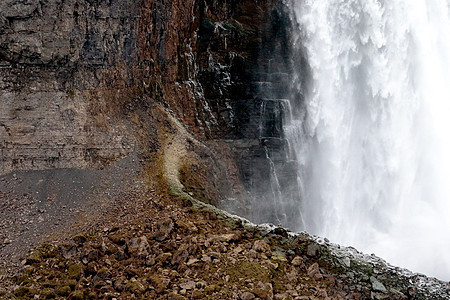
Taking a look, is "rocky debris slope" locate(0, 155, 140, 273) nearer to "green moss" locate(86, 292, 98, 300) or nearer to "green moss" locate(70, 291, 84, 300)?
"green moss" locate(70, 291, 84, 300)

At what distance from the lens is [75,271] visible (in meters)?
13.6

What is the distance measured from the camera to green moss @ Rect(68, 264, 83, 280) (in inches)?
526

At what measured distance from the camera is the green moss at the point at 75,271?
13367 millimetres

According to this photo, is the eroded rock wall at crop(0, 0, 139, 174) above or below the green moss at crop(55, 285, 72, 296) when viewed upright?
above

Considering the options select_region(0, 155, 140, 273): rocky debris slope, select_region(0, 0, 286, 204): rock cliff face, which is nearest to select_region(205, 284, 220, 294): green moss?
select_region(0, 155, 140, 273): rocky debris slope

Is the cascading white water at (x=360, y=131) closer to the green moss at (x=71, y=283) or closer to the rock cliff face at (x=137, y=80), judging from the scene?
the rock cliff face at (x=137, y=80)

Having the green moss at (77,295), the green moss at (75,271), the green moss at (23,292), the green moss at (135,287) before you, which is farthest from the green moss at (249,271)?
the green moss at (23,292)

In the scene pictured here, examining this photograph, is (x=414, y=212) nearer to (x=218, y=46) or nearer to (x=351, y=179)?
→ (x=351, y=179)

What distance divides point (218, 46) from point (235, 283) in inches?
608

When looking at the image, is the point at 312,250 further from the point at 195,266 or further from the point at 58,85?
the point at 58,85

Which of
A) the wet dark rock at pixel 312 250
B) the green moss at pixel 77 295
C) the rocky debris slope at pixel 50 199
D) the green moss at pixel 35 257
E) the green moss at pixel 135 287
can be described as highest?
the rocky debris slope at pixel 50 199

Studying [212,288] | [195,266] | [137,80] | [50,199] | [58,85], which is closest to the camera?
[212,288]

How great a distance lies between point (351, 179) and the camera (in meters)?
27.3

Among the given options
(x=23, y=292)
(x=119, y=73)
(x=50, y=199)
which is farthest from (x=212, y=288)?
(x=119, y=73)
